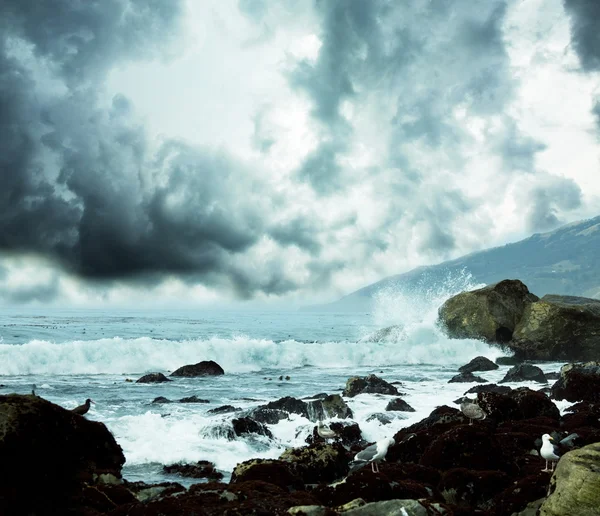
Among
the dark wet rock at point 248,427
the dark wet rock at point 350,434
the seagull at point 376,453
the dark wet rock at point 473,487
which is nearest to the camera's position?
the dark wet rock at point 473,487

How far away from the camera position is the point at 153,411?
792 inches

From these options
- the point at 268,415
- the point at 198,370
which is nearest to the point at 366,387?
the point at 268,415

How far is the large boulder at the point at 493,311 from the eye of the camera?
3881 cm

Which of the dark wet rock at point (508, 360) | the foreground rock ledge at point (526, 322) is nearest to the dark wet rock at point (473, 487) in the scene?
the dark wet rock at point (508, 360)

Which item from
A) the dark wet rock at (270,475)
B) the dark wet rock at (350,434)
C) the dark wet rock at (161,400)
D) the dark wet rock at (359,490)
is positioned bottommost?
the dark wet rock at (350,434)

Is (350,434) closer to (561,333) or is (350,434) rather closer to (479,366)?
(479,366)

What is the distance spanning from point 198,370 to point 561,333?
24210 mm

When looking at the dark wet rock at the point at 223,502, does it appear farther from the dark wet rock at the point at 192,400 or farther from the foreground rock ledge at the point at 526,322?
the foreground rock ledge at the point at 526,322

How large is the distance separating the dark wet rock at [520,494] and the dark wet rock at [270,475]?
3282 millimetres

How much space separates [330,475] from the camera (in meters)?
10.8

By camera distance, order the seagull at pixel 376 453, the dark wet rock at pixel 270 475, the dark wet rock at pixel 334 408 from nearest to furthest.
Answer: the dark wet rock at pixel 270 475 < the seagull at pixel 376 453 < the dark wet rock at pixel 334 408

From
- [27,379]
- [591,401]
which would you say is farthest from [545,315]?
[27,379]

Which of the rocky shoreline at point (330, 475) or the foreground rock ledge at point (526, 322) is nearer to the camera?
the rocky shoreline at point (330, 475)

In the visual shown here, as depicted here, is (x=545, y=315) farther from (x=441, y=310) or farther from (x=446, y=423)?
(x=446, y=423)
